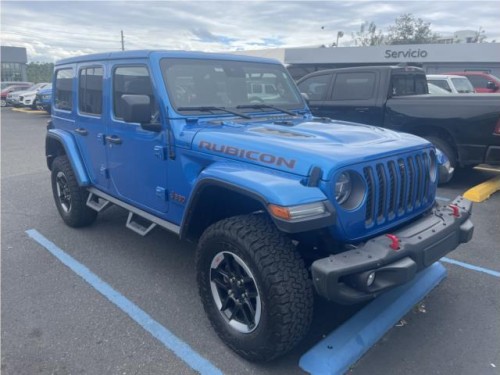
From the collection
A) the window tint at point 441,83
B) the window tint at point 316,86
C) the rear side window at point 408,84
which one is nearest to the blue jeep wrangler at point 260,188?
the rear side window at point 408,84

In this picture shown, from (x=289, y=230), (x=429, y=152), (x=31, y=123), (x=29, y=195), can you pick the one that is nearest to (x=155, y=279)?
(x=289, y=230)

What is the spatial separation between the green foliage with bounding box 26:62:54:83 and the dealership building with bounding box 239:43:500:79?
3740 centimetres

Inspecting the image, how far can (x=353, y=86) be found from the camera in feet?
24.0

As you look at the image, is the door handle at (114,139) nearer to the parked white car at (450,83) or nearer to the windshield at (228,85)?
the windshield at (228,85)

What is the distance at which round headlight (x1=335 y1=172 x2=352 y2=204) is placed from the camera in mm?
2533

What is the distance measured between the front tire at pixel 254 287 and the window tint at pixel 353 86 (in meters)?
5.18

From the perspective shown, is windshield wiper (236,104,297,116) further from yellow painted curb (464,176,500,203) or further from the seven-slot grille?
yellow painted curb (464,176,500,203)

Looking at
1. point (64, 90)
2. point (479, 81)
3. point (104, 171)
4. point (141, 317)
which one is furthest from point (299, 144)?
point (479, 81)

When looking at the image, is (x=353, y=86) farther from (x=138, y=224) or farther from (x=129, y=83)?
(x=138, y=224)

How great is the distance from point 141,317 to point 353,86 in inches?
220

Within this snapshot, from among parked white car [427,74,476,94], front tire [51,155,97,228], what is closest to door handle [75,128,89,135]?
front tire [51,155,97,228]

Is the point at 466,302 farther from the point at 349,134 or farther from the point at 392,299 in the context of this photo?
the point at 349,134

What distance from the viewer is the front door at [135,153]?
136 inches

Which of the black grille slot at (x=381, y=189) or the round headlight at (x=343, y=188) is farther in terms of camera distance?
the black grille slot at (x=381, y=189)
